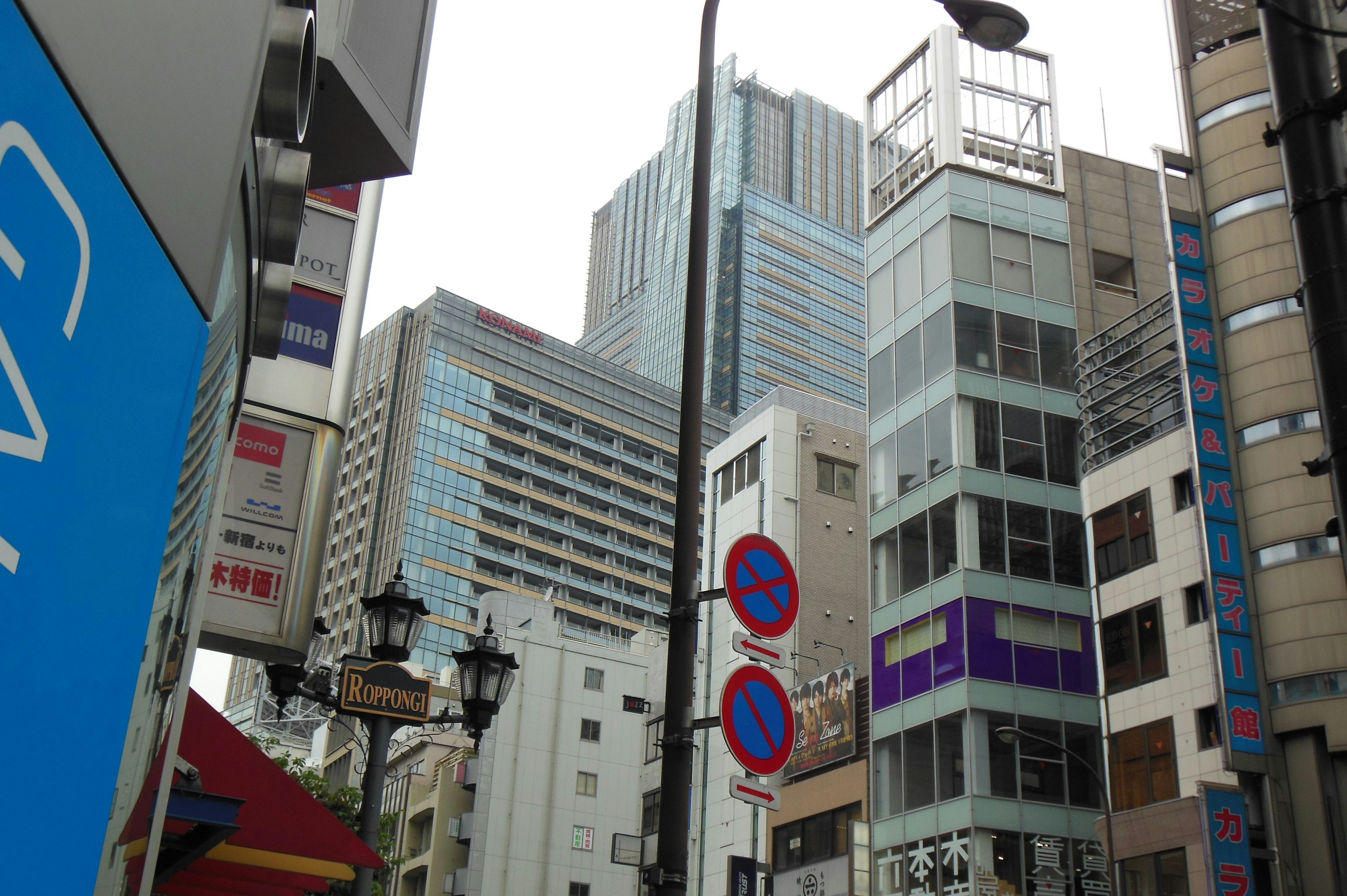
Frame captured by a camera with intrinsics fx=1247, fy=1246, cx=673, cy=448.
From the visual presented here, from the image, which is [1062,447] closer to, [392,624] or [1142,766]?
[1142,766]

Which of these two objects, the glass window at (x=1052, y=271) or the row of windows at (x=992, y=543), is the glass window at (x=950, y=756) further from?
the glass window at (x=1052, y=271)

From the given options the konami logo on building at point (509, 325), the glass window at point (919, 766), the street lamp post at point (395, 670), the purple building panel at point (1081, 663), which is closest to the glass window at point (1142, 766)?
the purple building panel at point (1081, 663)

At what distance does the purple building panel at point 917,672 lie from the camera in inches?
1614

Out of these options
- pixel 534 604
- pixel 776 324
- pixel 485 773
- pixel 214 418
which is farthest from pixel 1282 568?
pixel 776 324

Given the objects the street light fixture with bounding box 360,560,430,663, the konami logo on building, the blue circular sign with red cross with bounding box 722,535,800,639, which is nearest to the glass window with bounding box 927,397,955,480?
the street light fixture with bounding box 360,560,430,663

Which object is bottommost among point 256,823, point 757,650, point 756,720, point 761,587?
point 256,823

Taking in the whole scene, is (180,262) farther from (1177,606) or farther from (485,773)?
(485,773)

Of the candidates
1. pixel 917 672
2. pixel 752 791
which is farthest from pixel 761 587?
pixel 917 672

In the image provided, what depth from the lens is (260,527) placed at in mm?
10438

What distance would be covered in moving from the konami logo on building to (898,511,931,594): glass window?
104507 millimetres

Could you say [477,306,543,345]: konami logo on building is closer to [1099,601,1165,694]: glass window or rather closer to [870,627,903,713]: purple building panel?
[870,627,903,713]: purple building panel

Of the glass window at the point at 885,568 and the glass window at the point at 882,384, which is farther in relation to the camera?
the glass window at the point at 882,384

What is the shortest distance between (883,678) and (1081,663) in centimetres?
660

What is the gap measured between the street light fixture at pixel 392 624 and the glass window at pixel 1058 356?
114 ft
